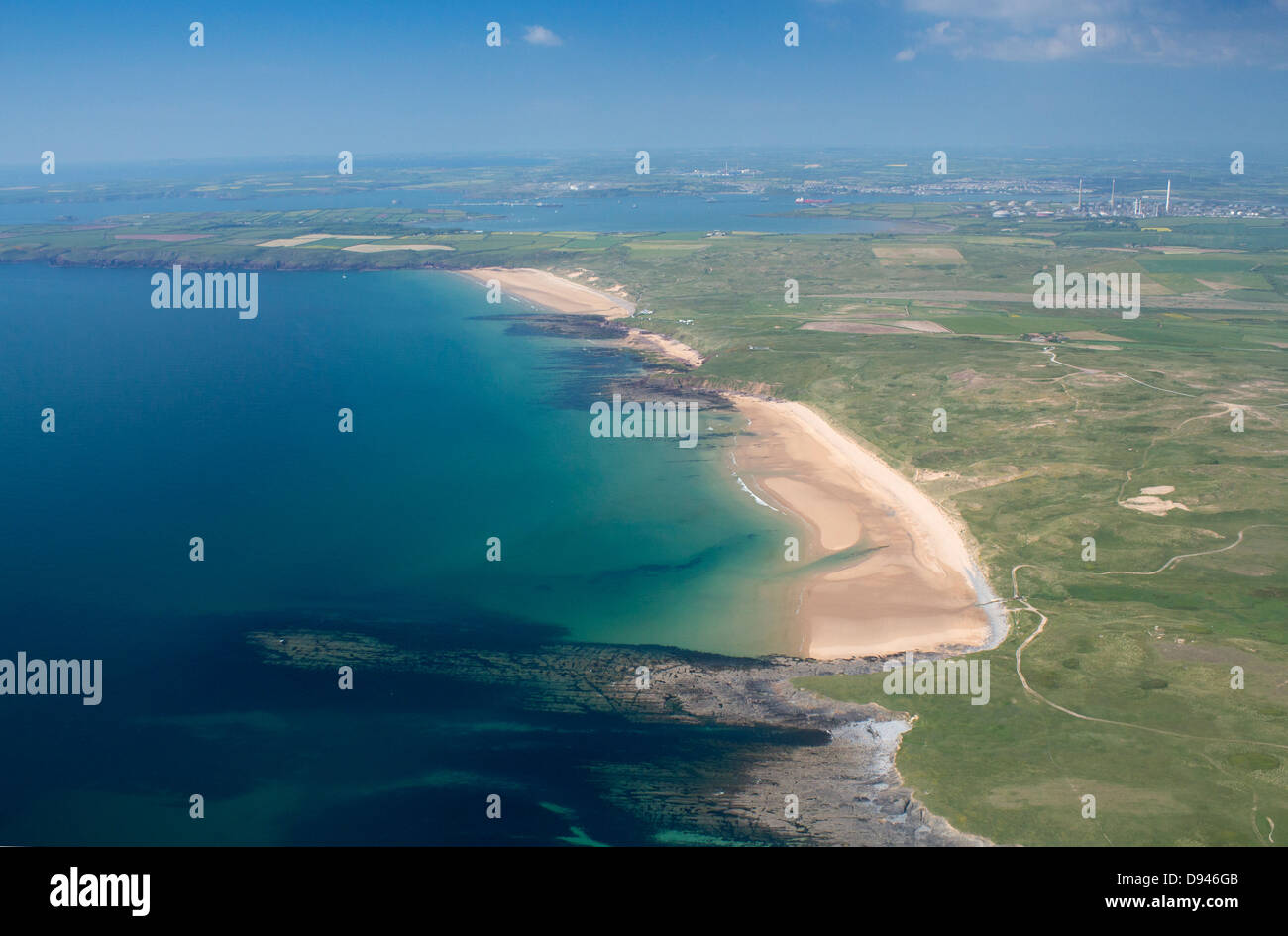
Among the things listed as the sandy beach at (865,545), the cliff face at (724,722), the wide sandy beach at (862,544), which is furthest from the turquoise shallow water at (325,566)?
the sandy beach at (865,545)

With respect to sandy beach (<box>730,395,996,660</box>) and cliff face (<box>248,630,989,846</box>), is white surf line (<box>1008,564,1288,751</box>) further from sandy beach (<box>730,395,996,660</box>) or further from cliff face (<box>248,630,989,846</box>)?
cliff face (<box>248,630,989,846</box>)

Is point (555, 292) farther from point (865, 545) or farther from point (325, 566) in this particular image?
point (865, 545)

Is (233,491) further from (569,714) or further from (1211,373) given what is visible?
(1211,373)

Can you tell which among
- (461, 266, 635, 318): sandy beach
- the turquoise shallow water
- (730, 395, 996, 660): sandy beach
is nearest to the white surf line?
(730, 395, 996, 660): sandy beach

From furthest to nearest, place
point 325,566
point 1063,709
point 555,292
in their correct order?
point 555,292, point 325,566, point 1063,709

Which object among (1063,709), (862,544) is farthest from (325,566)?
(1063,709)

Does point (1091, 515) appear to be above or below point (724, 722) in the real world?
above
